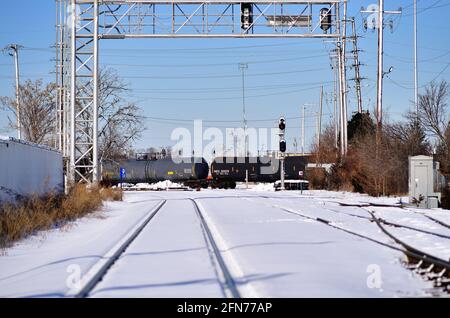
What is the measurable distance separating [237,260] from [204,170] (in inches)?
2091

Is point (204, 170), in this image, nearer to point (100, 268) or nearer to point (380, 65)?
point (380, 65)

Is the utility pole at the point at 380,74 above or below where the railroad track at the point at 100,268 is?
above

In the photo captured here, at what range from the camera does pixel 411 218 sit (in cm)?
2225

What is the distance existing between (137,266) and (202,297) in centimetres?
324

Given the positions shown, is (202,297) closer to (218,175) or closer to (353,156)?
(353,156)

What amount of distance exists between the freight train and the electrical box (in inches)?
1404

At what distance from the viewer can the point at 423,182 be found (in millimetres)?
29047

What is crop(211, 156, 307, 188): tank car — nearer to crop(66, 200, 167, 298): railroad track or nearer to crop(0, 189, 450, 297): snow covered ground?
crop(0, 189, 450, 297): snow covered ground

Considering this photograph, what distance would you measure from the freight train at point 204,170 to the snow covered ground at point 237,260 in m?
42.3

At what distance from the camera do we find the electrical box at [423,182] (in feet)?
93.9

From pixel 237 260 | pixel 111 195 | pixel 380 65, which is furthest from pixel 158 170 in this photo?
pixel 237 260

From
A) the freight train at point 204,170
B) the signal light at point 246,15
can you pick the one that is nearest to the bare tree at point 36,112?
the freight train at point 204,170

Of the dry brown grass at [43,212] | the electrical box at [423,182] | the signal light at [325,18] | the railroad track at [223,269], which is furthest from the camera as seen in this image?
the signal light at [325,18]

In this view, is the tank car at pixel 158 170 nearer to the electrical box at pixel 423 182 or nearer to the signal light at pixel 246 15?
the signal light at pixel 246 15
